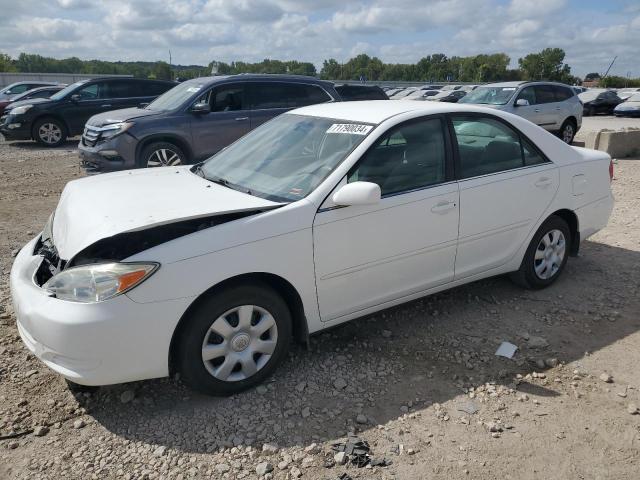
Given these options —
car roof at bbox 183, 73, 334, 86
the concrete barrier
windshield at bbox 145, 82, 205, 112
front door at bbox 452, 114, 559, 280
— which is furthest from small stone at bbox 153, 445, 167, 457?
the concrete barrier

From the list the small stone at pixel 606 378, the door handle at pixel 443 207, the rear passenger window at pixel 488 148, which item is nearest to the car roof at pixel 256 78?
the rear passenger window at pixel 488 148

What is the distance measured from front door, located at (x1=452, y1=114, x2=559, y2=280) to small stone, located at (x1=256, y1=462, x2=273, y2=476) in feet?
6.74

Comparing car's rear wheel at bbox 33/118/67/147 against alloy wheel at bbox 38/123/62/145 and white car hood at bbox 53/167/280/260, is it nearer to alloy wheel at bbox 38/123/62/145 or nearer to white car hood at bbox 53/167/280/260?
alloy wheel at bbox 38/123/62/145

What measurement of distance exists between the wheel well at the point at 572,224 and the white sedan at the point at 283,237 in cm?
2

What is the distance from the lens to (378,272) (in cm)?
356

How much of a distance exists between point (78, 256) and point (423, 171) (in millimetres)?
2283

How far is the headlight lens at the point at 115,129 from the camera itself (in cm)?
814

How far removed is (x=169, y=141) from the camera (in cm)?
841

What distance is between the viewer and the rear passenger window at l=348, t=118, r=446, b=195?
354cm

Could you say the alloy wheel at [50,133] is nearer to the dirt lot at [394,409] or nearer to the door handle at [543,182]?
the dirt lot at [394,409]

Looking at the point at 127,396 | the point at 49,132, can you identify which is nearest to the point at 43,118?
the point at 49,132

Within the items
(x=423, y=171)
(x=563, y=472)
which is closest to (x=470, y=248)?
(x=423, y=171)

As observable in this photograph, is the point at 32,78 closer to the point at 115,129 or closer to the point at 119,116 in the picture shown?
the point at 119,116

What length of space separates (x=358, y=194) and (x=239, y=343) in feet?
3.64
